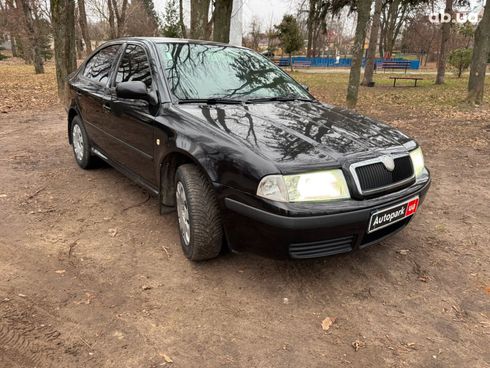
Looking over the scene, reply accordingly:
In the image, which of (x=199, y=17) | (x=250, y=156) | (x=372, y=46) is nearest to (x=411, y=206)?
(x=250, y=156)

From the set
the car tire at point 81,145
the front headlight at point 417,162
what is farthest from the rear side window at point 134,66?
the front headlight at point 417,162

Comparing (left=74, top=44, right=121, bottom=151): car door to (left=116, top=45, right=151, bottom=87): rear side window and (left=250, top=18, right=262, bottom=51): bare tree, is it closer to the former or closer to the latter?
(left=116, top=45, right=151, bottom=87): rear side window

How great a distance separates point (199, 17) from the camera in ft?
34.9

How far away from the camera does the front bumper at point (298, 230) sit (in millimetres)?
2504

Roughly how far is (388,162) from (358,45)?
27.7 ft

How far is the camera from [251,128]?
115 inches

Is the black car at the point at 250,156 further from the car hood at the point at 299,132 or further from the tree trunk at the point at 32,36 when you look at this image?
the tree trunk at the point at 32,36

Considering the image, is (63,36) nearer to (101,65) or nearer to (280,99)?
(101,65)

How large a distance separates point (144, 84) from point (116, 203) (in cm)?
142

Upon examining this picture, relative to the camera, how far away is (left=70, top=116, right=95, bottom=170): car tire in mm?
5145

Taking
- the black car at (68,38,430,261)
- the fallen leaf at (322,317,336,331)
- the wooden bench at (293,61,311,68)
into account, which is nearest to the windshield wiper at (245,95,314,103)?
the black car at (68,38,430,261)

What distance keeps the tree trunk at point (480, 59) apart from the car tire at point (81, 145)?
9.50m

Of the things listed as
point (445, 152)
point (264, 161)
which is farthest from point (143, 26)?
point (264, 161)

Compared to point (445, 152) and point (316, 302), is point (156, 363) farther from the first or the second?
point (445, 152)
